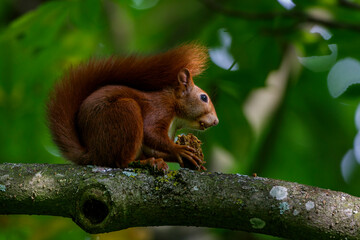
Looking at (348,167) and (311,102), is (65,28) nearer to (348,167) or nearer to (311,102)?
(311,102)

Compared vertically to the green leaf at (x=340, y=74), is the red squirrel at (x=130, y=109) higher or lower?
lower

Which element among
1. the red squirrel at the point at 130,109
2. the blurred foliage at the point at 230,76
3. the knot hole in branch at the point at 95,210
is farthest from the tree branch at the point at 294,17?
the knot hole in branch at the point at 95,210

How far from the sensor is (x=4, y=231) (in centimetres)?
329

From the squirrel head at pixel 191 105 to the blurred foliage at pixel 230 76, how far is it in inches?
18.1

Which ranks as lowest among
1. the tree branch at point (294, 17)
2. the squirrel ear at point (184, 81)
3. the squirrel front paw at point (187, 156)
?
the squirrel front paw at point (187, 156)

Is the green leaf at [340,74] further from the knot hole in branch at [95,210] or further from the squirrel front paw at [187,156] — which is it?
the knot hole in branch at [95,210]

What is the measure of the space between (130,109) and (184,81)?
0.42m

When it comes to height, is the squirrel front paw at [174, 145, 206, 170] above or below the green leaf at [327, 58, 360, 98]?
below

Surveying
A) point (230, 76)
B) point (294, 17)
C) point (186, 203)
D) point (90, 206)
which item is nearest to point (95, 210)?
point (90, 206)

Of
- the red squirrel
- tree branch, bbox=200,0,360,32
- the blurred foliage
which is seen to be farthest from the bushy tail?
tree branch, bbox=200,0,360,32

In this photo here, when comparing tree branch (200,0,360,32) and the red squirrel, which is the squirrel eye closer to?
the red squirrel

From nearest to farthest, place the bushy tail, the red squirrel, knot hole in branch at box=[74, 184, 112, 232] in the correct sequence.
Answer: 1. knot hole in branch at box=[74, 184, 112, 232]
2. the red squirrel
3. the bushy tail

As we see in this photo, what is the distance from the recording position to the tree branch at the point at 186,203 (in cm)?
179

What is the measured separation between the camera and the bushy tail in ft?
7.54
